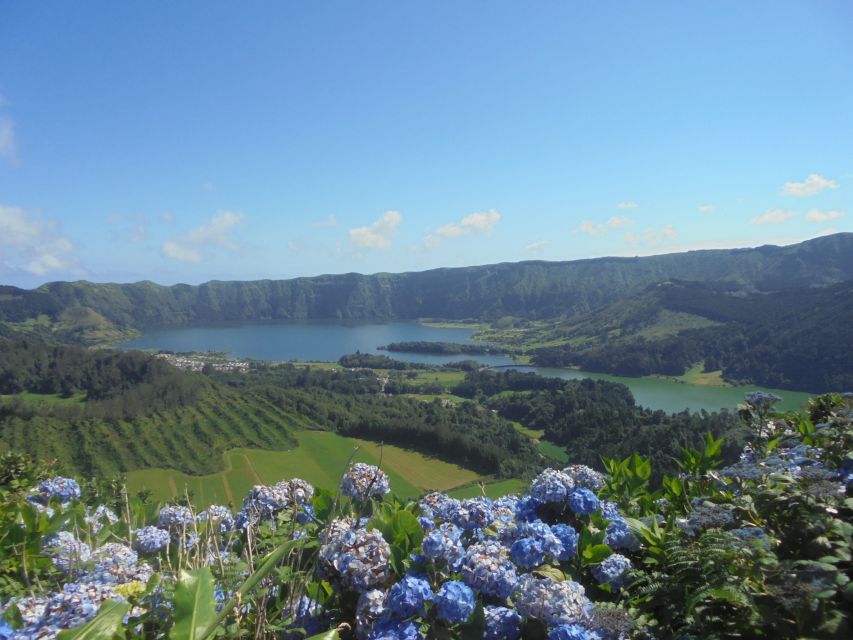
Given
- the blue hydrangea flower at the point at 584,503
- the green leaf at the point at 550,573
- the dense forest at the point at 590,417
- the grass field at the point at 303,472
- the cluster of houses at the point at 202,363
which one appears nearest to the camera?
the green leaf at the point at 550,573

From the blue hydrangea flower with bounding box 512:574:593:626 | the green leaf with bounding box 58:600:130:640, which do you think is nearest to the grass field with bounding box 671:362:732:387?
the blue hydrangea flower with bounding box 512:574:593:626

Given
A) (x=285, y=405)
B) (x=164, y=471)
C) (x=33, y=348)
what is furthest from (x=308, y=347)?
(x=164, y=471)

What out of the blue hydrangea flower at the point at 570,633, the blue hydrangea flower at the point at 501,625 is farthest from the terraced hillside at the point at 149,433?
the blue hydrangea flower at the point at 570,633

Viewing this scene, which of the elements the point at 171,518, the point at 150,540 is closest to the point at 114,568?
the point at 150,540

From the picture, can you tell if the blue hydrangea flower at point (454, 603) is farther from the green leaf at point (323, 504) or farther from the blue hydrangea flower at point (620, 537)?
the green leaf at point (323, 504)

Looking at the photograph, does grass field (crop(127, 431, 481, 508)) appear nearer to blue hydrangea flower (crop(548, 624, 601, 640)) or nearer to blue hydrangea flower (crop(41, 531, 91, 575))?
blue hydrangea flower (crop(41, 531, 91, 575))

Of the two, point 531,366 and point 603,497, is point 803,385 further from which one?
point 603,497

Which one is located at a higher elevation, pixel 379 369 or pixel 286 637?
pixel 286 637
